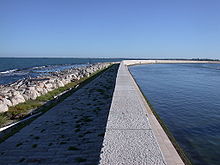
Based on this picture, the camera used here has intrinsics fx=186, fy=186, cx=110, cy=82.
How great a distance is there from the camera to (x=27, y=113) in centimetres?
852

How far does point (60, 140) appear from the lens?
4.86 metres

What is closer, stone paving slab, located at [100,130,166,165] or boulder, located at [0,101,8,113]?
stone paving slab, located at [100,130,166,165]

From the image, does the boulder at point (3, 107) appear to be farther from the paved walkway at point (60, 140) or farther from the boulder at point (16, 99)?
the paved walkway at point (60, 140)

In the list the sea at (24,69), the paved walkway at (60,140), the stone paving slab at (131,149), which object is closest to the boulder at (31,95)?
the paved walkway at (60,140)

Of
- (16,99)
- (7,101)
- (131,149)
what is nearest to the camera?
(131,149)

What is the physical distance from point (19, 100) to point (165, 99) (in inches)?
330

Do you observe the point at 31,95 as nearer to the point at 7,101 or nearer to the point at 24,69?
the point at 7,101

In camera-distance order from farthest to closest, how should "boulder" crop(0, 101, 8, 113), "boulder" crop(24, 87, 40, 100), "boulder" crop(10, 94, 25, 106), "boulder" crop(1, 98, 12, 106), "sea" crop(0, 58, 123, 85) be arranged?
"sea" crop(0, 58, 123, 85)
"boulder" crop(24, 87, 40, 100)
"boulder" crop(10, 94, 25, 106)
"boulder" crop(1, 98, 12, 106)
"boulder" crop(0, 101, 8, 113)

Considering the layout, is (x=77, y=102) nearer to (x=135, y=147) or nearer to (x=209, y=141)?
(x=209, y=141)

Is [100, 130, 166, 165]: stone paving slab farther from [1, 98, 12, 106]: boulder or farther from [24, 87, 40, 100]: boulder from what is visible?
[24, 87, 40, 100]: boulder

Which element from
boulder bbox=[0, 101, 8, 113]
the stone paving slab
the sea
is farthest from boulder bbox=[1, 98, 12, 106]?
the sea

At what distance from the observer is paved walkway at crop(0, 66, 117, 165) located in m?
3.99

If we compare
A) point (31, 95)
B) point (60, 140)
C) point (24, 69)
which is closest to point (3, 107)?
point (31, 95)

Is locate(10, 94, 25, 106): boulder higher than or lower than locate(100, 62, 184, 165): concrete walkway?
lower
